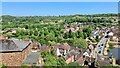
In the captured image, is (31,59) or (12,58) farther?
(31,59)

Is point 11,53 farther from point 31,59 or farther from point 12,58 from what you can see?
point 31,59

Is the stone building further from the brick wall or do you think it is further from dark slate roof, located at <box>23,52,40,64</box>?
dark slate roof, located at <box>23,52,40,64</box>

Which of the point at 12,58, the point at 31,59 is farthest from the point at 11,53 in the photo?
the point at 31,59

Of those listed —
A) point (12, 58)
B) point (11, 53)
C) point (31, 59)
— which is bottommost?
point (31, 59)

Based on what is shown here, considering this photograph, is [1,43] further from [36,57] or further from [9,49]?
[36,57]

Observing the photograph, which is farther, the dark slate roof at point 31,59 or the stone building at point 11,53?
the dark slate roof at point 31,59

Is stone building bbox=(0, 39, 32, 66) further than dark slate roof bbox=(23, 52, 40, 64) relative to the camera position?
No

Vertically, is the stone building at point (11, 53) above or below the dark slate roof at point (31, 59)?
above

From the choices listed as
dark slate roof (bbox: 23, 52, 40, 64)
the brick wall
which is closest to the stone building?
the brick wall

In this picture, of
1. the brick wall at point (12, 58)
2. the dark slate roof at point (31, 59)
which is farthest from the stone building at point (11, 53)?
the dark slate roof at point (31, 59)

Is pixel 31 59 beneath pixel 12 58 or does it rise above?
beneath

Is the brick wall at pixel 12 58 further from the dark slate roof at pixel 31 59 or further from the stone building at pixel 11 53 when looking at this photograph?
the dark slate roof at pixel 31 59
